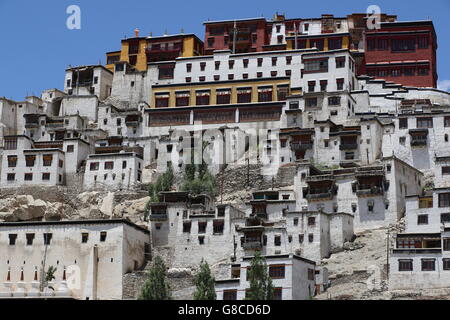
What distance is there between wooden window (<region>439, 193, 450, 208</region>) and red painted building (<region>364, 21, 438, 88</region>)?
1088 inches

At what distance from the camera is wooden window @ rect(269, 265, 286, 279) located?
51.4m

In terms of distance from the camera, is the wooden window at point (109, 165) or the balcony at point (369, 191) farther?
the wooden window at point (109, 165)

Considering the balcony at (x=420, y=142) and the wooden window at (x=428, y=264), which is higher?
the balcony at (x=420, y=142)

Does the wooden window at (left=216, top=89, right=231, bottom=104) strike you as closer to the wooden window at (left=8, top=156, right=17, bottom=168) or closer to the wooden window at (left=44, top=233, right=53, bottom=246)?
the wooden window at (left=8, top=156, right=17, bottom=168)

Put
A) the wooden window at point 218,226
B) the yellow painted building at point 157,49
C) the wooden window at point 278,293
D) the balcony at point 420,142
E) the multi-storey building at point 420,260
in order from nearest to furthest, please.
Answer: the multi-storey building at point 420,260 → the wooden window at point 278,293 → the wooden window at point 218,226 → the balcony at point 420,142 → the yellow painted building at point 157,49

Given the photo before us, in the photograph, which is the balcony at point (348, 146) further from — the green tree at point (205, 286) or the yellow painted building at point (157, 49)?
the yellow painted building at point (157, 49)

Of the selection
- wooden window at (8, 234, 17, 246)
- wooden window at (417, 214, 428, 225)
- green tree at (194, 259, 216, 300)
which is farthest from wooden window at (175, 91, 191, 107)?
green tree at (194, 259, 216, 300)

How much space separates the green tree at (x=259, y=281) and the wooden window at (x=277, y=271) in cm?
53

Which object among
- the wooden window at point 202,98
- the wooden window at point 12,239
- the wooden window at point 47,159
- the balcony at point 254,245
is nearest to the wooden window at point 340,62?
the wooden window at point 202,98

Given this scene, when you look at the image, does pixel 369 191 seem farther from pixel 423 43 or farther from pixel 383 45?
pixel 423 43

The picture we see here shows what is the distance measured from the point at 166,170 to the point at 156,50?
2124cm

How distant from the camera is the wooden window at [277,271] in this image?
169 ft

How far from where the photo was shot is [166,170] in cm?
7281
